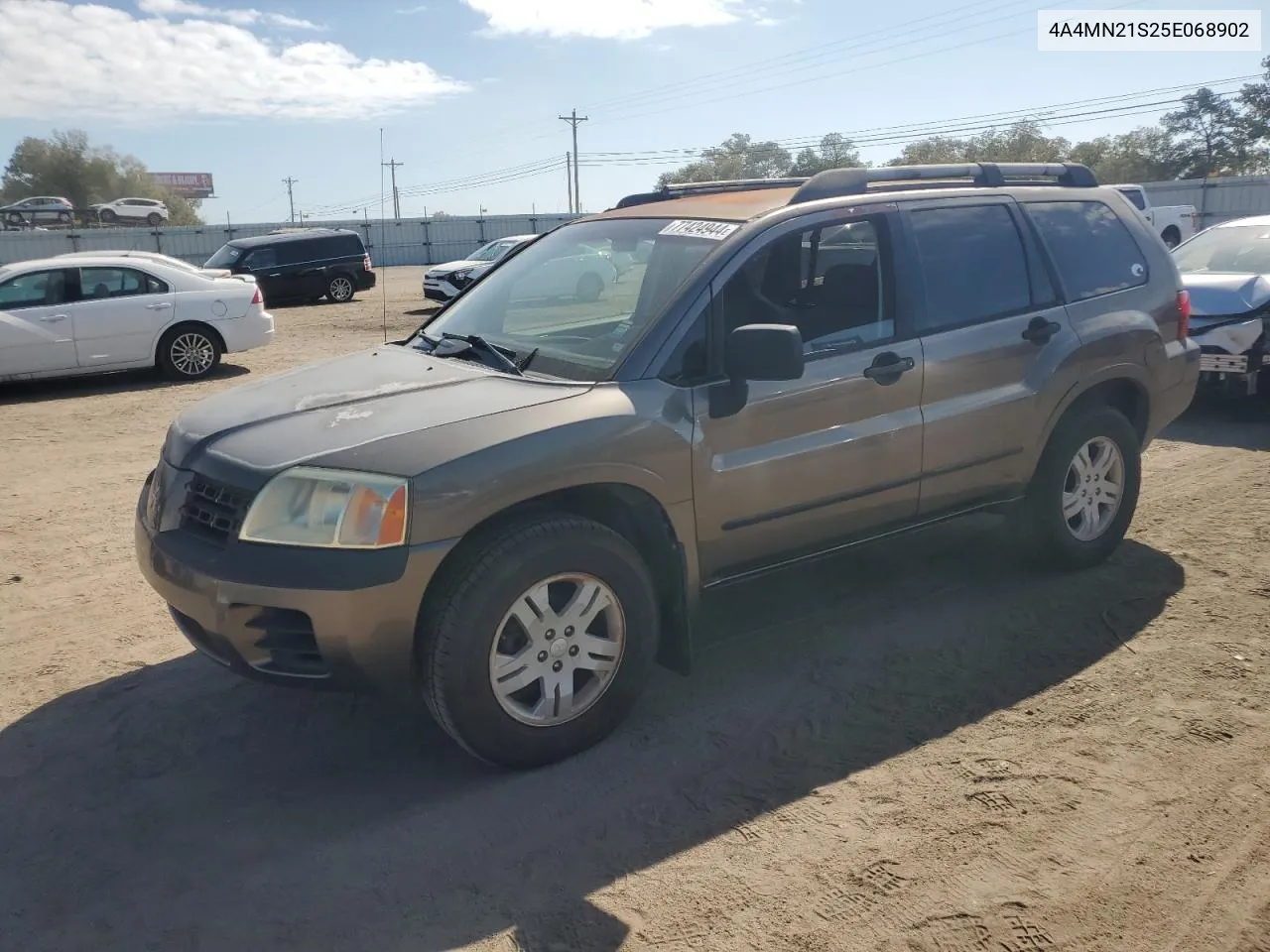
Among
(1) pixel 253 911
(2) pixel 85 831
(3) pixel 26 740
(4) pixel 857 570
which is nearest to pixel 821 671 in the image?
(4) pixel 857 570

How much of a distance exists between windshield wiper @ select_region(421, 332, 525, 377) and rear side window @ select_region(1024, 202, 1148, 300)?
2682 mm

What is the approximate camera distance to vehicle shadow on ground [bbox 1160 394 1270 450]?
27.3 ft

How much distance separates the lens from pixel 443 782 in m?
3.65

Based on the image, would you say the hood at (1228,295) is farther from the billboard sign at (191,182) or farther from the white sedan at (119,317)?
the billboard sign at (191,182)

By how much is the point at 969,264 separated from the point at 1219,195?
36526 millimetres

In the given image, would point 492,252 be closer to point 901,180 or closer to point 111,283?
point 111,283

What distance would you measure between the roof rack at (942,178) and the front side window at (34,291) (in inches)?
415

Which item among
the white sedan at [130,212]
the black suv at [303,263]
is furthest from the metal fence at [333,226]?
the black suv at [303,263]

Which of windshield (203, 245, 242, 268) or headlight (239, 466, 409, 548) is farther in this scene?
windshield (203, 245, 242, 268)

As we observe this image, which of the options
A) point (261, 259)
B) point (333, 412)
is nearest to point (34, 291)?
point (333, 412)

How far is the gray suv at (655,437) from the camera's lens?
340 cm

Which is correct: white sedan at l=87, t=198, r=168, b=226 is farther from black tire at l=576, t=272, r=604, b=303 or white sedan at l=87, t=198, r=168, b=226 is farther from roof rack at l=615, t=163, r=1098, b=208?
black tire at l=576, t=272, r=604, b=303

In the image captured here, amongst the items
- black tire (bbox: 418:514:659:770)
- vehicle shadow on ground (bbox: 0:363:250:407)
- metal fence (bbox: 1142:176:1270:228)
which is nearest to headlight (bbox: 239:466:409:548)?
black tire (bbox: 418:514:659:770)

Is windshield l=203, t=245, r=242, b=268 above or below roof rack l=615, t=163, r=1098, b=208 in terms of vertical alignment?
above
